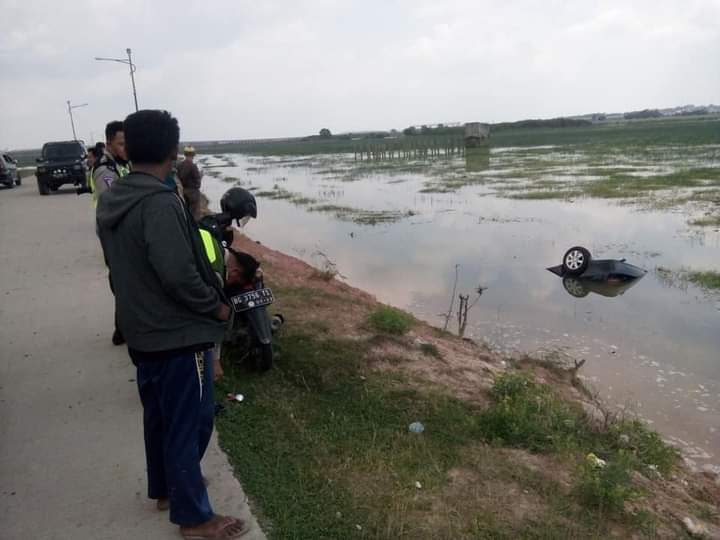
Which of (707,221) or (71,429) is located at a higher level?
(71,429)

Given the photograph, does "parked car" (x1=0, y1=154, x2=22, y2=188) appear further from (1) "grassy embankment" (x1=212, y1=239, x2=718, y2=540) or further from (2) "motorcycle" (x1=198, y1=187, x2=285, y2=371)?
(2) "motorcycle" (x1=198, y1=187, x2=285, y2=371)

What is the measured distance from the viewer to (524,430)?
12.8ft

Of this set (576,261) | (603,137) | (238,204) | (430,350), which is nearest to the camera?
(238,204)

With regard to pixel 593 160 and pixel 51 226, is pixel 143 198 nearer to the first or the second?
pixel 51 226

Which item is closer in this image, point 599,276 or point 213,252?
point 213,252

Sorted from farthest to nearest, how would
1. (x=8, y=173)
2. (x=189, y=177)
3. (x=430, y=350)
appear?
(x=8, y=173) < (x=189, y=177) < (x=430, y=350)

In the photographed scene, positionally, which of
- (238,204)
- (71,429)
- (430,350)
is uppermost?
(238,204)

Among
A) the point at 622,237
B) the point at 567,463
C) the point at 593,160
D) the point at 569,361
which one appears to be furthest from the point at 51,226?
the point at 593,160

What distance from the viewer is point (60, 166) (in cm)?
1839

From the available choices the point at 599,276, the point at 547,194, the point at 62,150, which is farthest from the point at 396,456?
the point at 62,150

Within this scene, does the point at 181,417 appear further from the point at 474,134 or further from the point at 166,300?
Result: the point at 474,134

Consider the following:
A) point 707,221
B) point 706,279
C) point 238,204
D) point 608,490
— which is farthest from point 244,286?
point 707,221

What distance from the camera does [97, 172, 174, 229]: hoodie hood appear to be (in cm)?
227

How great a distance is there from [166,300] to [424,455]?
1962mm
